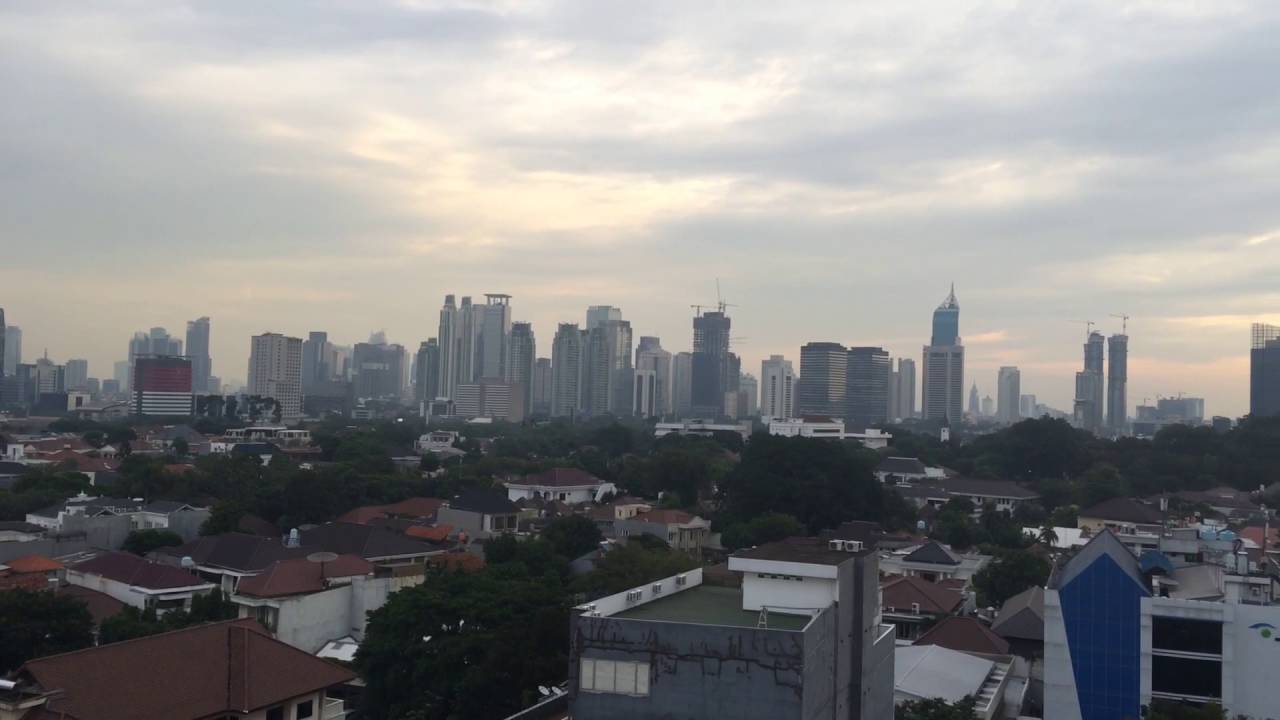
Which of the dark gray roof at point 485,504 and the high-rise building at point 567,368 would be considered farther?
the high-rise building at point 567,368

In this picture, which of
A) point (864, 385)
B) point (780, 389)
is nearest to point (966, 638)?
point (780, 389)

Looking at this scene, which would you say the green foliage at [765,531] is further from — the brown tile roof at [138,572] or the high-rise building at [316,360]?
the high-rise building at [316,360]

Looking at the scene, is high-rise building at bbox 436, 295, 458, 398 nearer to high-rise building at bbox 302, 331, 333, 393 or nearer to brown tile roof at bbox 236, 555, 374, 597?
high-rise building at bbox 302, 331, 333, 393

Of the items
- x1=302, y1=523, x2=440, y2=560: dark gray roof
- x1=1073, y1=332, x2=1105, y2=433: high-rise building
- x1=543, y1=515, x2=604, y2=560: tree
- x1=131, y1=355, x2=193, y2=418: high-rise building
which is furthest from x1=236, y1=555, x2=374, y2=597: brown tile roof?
x1=1073, y1=332, x2=1105, y2=433: high-rise building

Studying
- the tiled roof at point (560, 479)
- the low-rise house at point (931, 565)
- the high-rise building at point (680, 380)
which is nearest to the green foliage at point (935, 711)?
the low-rise house at point (931, 565)

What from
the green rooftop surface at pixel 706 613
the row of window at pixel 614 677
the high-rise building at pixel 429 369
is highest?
the high-rise building at pixel 429 369
